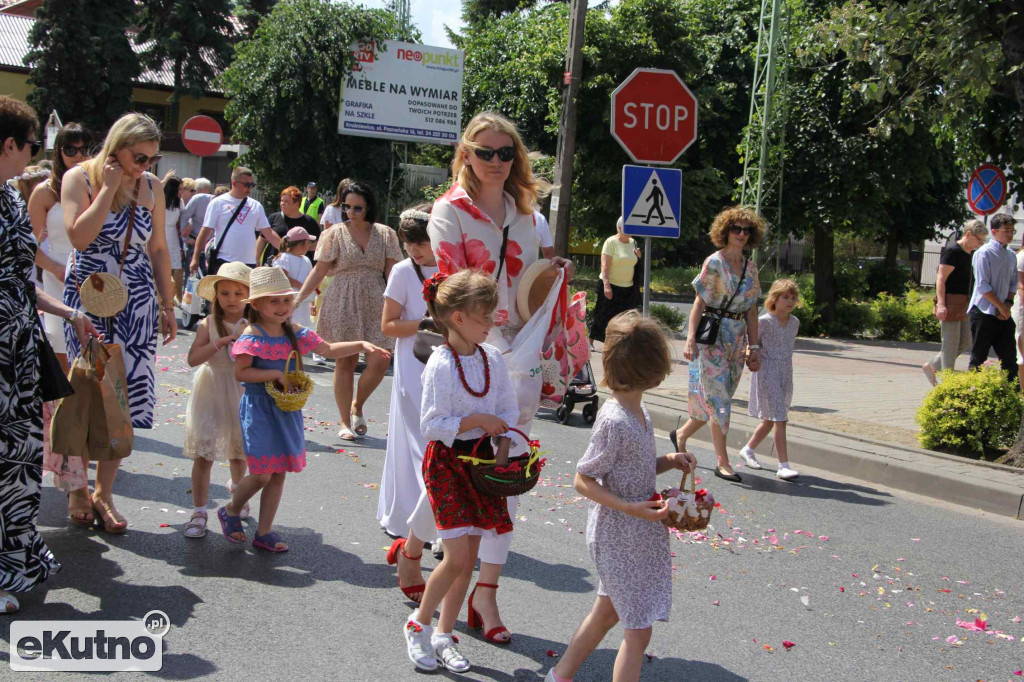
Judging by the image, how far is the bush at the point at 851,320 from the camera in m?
20.3

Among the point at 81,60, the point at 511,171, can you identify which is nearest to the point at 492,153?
the point at 511,171

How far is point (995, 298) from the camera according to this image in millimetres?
9977

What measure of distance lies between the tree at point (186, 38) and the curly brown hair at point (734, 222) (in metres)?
46.3

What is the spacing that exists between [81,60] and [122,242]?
151 ft

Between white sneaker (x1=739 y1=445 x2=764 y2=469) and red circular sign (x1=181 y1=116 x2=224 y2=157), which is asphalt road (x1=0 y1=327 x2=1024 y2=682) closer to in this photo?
white sneaker (x1=739 y1=445 x2=764 y2=469)

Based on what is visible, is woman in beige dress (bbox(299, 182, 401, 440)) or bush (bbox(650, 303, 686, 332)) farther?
bush (bbox(650, 303, 686, 332))

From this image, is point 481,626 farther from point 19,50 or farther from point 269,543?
point 19,50

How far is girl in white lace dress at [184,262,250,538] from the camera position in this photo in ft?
17.4

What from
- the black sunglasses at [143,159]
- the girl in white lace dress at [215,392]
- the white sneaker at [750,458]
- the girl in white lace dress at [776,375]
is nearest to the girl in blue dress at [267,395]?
the girl in white lace dress at [215,392]

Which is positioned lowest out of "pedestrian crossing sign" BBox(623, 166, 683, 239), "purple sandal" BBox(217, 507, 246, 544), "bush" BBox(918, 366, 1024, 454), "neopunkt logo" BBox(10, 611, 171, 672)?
"neopunkt logo" BBox(10, 611, 171, 672)

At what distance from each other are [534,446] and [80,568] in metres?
2.31

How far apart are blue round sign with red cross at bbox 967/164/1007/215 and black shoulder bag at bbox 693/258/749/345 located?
835cm

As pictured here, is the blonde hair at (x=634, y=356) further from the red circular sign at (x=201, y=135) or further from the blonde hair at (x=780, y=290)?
the red circular sign at (x=201, y=135)

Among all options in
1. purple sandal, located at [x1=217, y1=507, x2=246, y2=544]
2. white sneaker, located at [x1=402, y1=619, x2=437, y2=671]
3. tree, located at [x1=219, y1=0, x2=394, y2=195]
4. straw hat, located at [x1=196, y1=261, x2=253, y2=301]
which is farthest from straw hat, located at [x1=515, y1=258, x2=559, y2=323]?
tree, located at [x1=219, y1=0, x2=394, y2=195]
